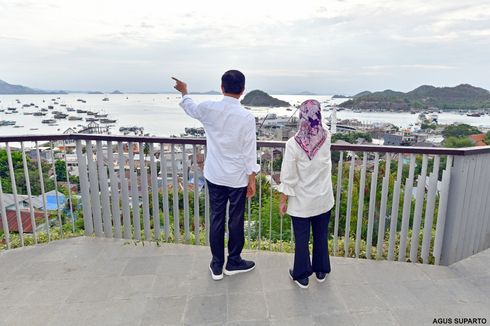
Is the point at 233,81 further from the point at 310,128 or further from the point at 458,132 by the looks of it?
the point at 458,132

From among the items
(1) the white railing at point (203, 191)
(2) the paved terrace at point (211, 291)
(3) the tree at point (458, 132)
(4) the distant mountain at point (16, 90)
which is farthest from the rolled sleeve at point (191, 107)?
(4) the distant mountain at point (16, 90)

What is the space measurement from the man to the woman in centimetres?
29

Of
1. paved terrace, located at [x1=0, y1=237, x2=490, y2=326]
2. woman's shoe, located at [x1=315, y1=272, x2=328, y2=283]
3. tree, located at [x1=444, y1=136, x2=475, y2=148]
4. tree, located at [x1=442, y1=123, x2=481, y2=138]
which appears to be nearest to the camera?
paved terrace, located at [x1=0, y1=237, x2=490, y2=326]

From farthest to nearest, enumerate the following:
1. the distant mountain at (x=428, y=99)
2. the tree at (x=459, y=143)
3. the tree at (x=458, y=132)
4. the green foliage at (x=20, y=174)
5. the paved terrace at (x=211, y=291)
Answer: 1. the distant mountain at (x=428, y=99)
2. the tree at (x=458, y=132)
3. the green foliage at (x=20, y=174)
4. the tree at (x=459, y=143)
5. the paved terrace at (x=211, y=291)

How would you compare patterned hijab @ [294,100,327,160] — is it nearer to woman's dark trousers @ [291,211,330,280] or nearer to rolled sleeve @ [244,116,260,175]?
rolled sleeve @ [244,116,260,175]

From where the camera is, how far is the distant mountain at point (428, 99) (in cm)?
877

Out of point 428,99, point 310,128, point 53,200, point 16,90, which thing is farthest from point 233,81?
point 16,90

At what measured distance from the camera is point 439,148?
7.86 feet

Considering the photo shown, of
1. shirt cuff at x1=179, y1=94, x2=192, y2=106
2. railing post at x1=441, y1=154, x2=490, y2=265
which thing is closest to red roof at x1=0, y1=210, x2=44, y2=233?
shirt cuff at x1=179, y1=94, x2=192, y2=106

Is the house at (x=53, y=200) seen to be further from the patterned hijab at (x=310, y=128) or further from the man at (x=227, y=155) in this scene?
the patterned hijab at (x=310, y=128)

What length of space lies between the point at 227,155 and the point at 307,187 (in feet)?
1.94

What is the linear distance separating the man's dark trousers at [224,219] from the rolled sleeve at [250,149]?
0.17 m

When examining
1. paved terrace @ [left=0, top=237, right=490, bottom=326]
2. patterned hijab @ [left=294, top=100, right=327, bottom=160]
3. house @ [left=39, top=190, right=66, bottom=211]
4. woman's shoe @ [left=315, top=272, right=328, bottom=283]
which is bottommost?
paved terrace @ [left=0, top=237, right=490, bottom=326]

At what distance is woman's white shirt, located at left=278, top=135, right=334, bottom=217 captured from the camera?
195 centimetres
